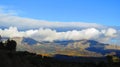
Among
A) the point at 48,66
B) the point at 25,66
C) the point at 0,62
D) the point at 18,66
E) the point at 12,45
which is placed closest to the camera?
the point at 0,62

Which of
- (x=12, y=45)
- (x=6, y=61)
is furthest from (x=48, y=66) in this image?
(x=12, y=45)

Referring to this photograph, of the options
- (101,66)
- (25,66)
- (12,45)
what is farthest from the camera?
(12,45)

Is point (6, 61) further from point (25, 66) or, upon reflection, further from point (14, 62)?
point (25, 66)

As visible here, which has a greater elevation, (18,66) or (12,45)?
(12,45)

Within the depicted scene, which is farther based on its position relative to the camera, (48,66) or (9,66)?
(48,66)

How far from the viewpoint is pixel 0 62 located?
1330 inches

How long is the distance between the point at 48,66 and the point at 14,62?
23670mm

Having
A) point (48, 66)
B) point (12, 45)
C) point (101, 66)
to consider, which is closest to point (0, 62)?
point (48, 66)

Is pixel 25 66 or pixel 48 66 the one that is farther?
pixel 48 66

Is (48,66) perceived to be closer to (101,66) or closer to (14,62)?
(14,62)

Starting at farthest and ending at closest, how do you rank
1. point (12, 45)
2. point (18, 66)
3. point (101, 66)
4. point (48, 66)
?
point (12, 45), point (101, 66), point (48, 66), point (18, 66)

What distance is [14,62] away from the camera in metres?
38.0

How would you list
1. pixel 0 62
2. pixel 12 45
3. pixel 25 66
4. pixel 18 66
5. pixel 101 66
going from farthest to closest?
pixel 12 45
pixel 101 66
pixel 25 66
pixel 18 66
pixel 0 62

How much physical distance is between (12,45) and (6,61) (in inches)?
5362
